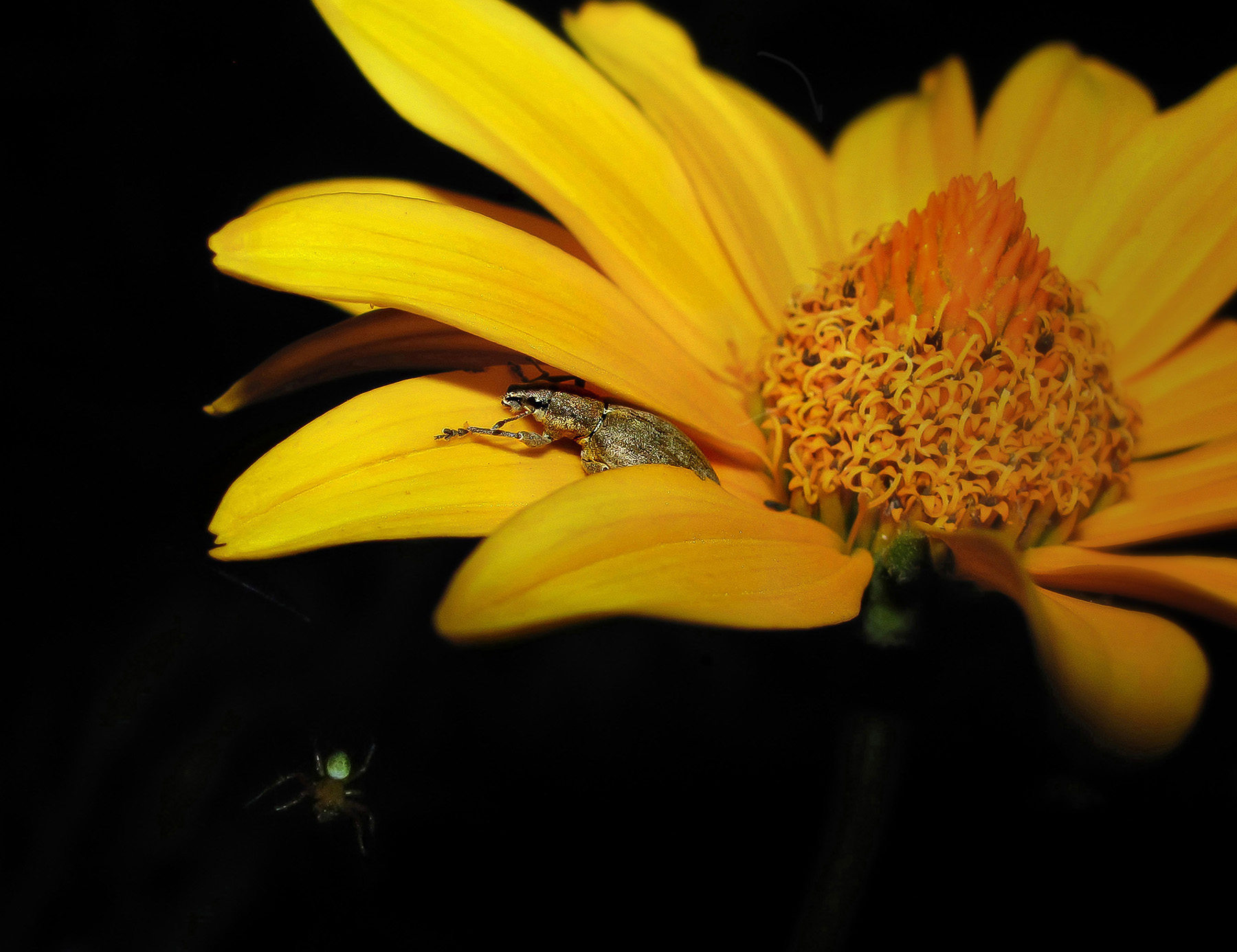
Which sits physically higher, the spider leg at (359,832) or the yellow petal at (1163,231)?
the yellow petal at (1163,231)

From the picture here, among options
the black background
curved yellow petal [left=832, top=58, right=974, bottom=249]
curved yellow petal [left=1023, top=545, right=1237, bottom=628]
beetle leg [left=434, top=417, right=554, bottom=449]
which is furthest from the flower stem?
curved yellow petal [left=832, top=58, right=974, bottom=249]

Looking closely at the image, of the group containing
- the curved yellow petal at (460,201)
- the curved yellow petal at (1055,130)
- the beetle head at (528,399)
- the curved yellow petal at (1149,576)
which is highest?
the curved yellow petal at (1055,130)

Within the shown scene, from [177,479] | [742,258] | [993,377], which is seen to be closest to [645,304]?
[742,258]

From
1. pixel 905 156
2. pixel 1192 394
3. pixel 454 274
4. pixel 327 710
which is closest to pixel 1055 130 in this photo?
pixel 905 156

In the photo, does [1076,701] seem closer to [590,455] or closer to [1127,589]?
[1127,589]

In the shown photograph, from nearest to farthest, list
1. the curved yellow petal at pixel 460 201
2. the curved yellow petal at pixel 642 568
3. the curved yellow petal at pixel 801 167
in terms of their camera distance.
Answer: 1. the curved yellow petal at pixel 642 568
2. the curved yellow petal at pixel 460 201
3. the curved yellow petal at pixel 801 167

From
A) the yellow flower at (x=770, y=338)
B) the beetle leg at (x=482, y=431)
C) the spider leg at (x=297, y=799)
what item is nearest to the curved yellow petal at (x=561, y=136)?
the yellow flower at (x=770, y=338)

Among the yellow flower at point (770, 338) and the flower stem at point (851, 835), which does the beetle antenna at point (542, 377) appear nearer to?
the yellow flower at point (770, 338)

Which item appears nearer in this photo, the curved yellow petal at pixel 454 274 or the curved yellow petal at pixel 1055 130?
the curved yellow petal at pixel 454 274
